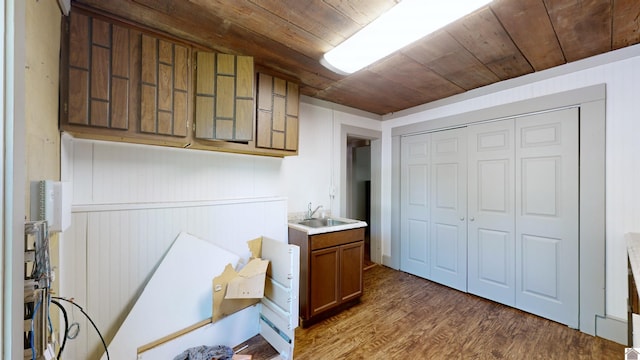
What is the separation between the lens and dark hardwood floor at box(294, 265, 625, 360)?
1.78 metres

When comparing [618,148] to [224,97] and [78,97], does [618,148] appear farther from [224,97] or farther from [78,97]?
[78,97]

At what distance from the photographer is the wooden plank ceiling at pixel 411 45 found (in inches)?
55.3

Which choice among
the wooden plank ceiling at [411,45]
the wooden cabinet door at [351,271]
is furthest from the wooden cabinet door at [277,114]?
the wooden cabinet door at [351,271]

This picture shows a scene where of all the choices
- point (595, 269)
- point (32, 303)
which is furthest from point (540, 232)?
point (32, 303)

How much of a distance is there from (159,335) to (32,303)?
3.29ft

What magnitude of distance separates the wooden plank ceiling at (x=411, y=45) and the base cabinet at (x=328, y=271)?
1.54m

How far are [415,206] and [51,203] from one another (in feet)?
10.9

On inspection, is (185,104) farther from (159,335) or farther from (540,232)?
(540,232)

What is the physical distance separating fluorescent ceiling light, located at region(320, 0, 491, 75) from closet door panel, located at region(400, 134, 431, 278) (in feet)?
5.74

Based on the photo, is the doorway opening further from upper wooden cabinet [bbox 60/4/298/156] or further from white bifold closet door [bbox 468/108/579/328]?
upper wooden cabinet [bbox 60/4/298/156]

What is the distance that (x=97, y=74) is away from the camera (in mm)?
1319

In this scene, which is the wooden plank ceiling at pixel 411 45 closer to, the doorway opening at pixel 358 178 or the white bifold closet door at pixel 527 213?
the white bifold closet door at pixel 527 213

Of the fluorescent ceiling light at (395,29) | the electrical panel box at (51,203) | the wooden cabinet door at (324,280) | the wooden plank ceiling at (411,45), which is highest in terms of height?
the wooden plank ceiling at (411,45)

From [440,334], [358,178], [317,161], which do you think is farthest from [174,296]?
[358,178]
